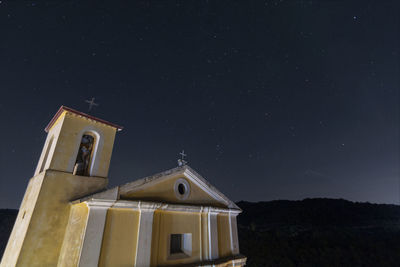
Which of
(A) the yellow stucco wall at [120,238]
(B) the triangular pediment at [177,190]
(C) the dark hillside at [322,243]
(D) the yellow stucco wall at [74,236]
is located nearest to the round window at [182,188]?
(B) the triangular pediment at [177,190]

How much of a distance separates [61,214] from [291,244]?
4649cm

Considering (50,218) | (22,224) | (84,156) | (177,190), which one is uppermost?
(84,156)

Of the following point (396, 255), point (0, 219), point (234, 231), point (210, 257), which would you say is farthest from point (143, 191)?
point (0, 219)

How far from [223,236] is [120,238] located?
4.51 metres

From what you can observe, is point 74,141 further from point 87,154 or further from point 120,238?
point 120,238

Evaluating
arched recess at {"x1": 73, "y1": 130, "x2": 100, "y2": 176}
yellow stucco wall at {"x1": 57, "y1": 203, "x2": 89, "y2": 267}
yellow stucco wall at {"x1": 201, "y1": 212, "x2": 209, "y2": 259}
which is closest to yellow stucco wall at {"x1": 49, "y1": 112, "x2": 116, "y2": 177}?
arched recess at {"x1": 73, "y1": 130, "x2": 100, "y2": 176}

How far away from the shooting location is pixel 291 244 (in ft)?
134

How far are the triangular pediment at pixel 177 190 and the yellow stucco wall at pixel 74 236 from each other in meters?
1.11

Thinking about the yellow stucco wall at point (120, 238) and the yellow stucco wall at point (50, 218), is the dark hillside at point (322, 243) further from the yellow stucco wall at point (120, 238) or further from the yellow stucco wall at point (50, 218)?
the yellow stucco wall at point (50, 218)

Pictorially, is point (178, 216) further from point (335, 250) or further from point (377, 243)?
point (377, 243)

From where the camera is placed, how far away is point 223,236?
8414 millimetres

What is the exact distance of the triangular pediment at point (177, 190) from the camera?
6495 millimetres

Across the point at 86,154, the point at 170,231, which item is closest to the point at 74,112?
the point at 86,154

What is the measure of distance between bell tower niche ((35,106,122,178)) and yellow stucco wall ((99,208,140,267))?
2.29 m
